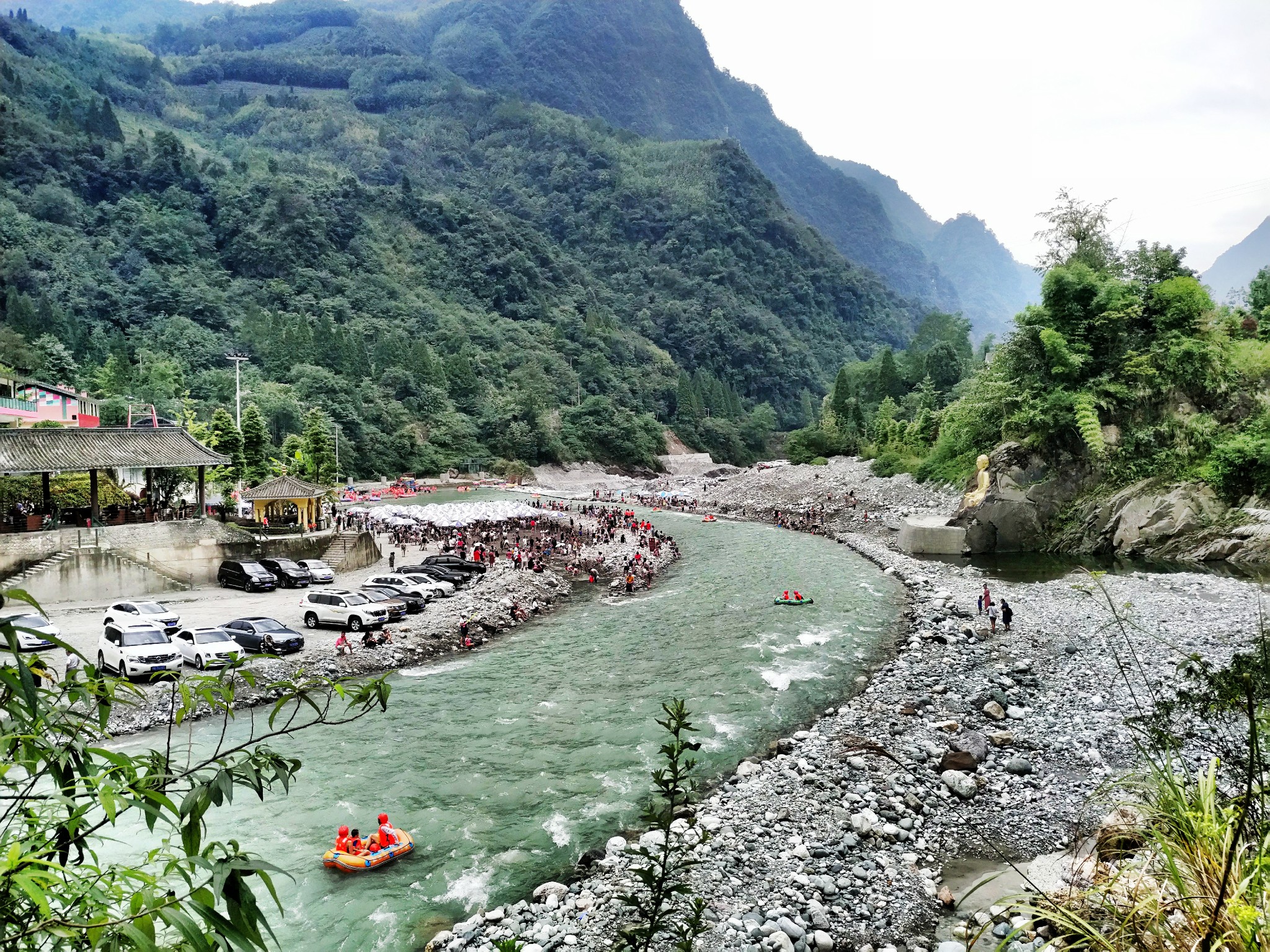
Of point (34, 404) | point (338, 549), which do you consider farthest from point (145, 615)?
point (34, 404)

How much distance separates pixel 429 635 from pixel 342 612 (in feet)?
8.41

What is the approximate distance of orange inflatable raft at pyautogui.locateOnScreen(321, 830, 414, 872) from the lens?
33.4ft

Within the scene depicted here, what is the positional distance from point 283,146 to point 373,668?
18113cm

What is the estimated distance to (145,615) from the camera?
62.1ft

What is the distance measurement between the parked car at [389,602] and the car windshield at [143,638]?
18.5ft

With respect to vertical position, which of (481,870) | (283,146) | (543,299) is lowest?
(481,870)

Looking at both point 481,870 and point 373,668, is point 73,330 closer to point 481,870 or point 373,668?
point 373,668

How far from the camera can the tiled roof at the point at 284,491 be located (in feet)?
107

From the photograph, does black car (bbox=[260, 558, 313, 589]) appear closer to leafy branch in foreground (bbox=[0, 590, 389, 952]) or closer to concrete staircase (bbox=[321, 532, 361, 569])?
concrete staircase (bbox=[321, 532, 361, 569])

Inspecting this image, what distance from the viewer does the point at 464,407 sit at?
3903 inches

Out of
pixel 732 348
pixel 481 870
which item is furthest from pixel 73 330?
pixel 732 348

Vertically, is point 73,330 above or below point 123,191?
below

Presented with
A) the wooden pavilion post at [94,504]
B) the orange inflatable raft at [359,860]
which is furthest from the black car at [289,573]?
the orange inflatable raft at [359,860]

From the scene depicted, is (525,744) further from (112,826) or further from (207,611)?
(112,826)
